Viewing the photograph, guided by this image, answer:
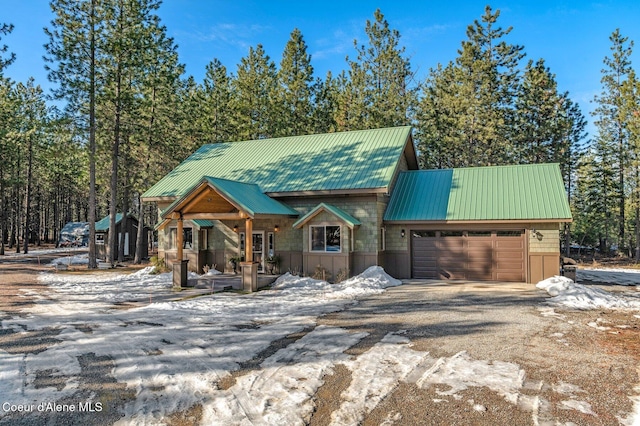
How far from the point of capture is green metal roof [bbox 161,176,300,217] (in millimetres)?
12922

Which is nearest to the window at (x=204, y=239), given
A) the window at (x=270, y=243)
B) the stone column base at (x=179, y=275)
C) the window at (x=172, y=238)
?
the window at (x=172, y=238)

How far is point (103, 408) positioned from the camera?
14.2 ft

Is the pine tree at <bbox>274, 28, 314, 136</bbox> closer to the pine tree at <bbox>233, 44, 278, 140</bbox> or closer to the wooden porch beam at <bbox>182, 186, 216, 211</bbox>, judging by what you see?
the pine tree at <bbox>233, 44, 278, 140</bbox>

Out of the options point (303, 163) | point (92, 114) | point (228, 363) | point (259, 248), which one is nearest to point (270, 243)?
point (259, 248)

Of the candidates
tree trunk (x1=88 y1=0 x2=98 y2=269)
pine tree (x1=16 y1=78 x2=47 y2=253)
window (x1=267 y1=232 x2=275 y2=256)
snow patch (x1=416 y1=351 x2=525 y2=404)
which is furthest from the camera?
pine tree (x1=16 y1=78 x2=47 y2=253)

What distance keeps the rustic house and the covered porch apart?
5 cm

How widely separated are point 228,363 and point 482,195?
13.3 m

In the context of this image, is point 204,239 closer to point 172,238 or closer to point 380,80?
point 172,238

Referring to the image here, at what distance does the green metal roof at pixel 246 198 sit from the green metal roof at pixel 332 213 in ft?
2.44

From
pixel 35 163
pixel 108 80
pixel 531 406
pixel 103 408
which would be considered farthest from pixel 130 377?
pixel 35 163

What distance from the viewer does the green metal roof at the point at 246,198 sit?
12.9 m

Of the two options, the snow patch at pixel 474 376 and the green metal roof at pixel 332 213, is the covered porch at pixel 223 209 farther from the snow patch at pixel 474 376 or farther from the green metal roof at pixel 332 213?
the snow patch at pixel 474 376

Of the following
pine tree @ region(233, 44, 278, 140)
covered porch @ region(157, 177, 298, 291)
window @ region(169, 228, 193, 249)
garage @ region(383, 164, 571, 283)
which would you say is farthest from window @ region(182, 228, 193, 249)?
pine tree @ region(233, 44, 278, 140)

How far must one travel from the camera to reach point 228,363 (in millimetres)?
5789
